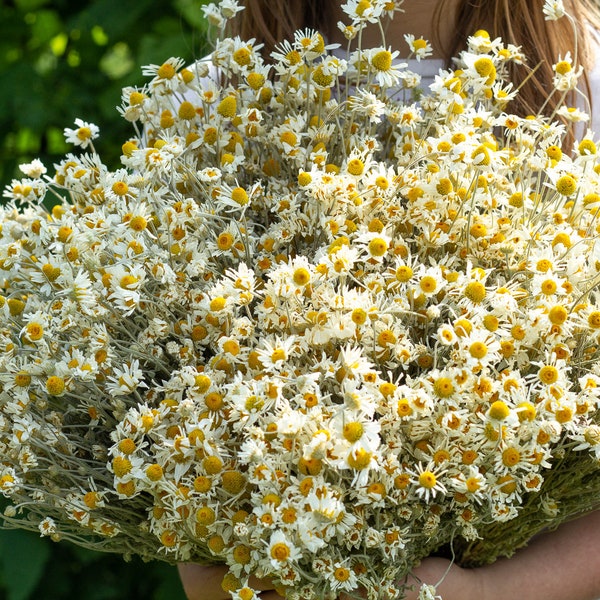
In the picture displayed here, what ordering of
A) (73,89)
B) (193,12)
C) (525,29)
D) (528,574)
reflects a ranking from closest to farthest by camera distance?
(528,574) < (525,29) < (193,12) < (73,89)

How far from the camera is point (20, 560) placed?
1.50 m

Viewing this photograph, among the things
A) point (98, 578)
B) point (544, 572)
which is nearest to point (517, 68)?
point (544, 572)

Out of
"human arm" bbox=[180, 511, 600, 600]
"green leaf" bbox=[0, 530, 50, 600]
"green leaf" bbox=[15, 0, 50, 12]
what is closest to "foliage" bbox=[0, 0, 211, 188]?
"green leaf" bbox=[15, 0, 50, 12]

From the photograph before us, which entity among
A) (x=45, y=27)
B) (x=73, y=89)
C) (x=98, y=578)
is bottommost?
(x=98, y=578)

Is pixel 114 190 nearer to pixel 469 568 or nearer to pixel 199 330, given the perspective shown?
pixel 199 330

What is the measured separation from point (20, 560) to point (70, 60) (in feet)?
3.83

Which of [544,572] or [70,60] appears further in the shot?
[70,60]

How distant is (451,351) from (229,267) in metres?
0.24

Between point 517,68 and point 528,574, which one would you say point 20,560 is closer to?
point 528,574

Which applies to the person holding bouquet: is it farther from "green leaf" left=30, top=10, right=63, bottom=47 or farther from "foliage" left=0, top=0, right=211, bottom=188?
"green leaf" left=30, top=10, right=63, bottom=47

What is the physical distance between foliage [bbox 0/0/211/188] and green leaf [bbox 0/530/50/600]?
826mm

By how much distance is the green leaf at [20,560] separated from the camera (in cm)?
148

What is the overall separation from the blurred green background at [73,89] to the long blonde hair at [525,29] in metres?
0.33

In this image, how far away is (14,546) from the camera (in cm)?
150
